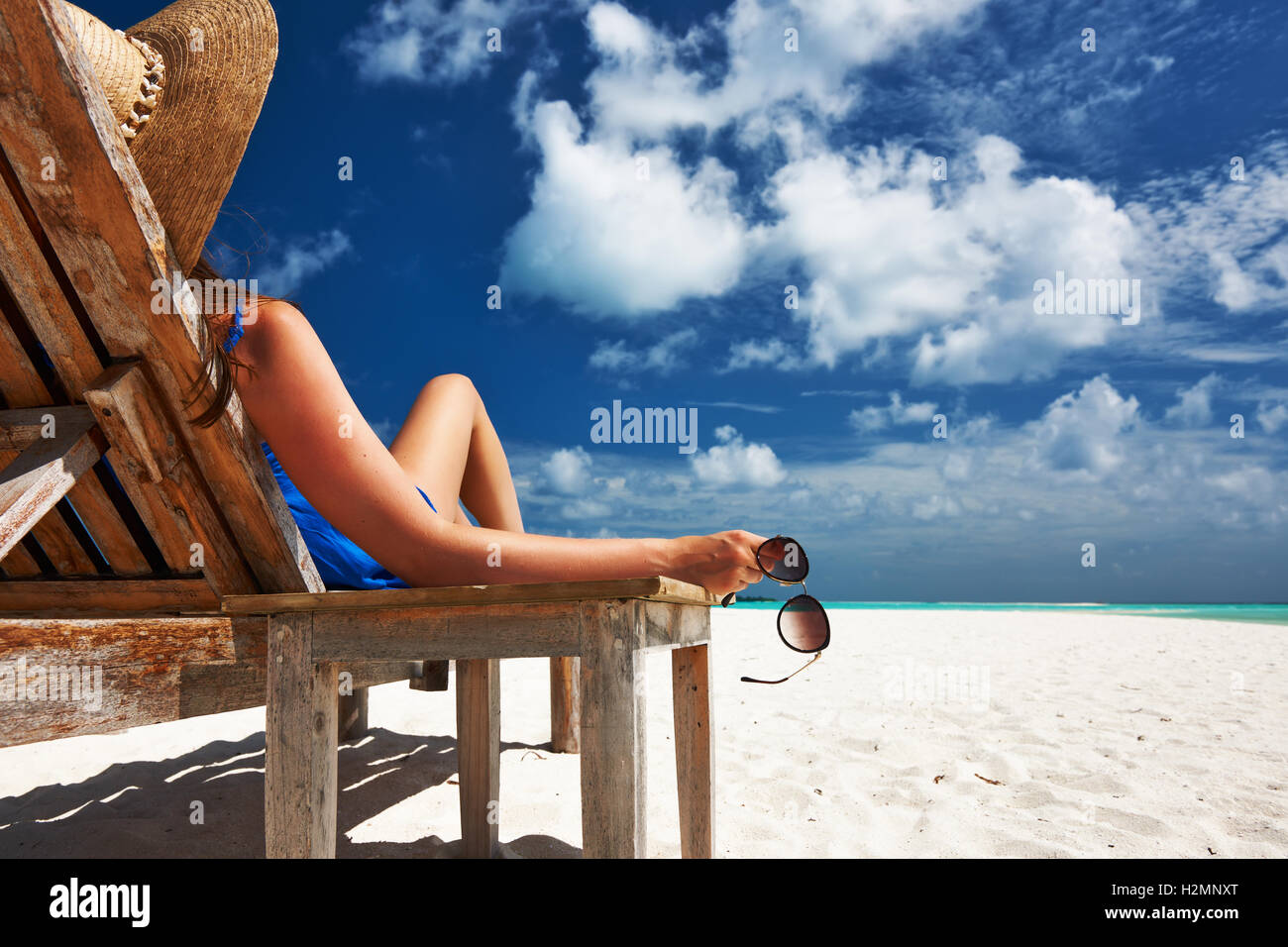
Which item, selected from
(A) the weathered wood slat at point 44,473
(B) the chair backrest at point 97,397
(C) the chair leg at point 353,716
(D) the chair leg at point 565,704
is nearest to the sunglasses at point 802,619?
(B) the chair backrest at point 97,397

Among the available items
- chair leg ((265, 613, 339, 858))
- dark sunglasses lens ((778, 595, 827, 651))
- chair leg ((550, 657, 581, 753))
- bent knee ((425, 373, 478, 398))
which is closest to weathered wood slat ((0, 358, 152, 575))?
chair leg ((265, 613, 339, 858))

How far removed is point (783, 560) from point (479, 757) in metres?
1.36

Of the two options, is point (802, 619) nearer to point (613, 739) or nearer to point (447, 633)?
point (613, 739)

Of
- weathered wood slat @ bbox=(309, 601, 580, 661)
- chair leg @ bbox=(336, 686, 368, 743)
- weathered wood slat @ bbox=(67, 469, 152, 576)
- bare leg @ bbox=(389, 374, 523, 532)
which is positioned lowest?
chair leg @ bbox=(336, 686, 368, 743)

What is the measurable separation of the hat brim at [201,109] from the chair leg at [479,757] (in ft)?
4.84

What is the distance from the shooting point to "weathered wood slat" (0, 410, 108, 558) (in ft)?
4.27

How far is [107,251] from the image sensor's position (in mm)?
1313

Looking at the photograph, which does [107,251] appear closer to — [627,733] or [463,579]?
[463,579]

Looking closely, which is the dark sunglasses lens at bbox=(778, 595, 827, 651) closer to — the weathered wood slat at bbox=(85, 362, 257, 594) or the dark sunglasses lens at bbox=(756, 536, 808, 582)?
the dark sunglasses lens at bbox=(756, 536, 808, 582)

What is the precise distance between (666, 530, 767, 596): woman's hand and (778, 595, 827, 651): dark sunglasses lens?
322 mm

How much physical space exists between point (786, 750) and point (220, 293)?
311 centimetres

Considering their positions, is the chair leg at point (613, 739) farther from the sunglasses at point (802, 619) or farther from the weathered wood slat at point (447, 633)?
the sunglasses at point (802, 619)

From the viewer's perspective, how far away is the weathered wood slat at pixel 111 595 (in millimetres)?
1675
